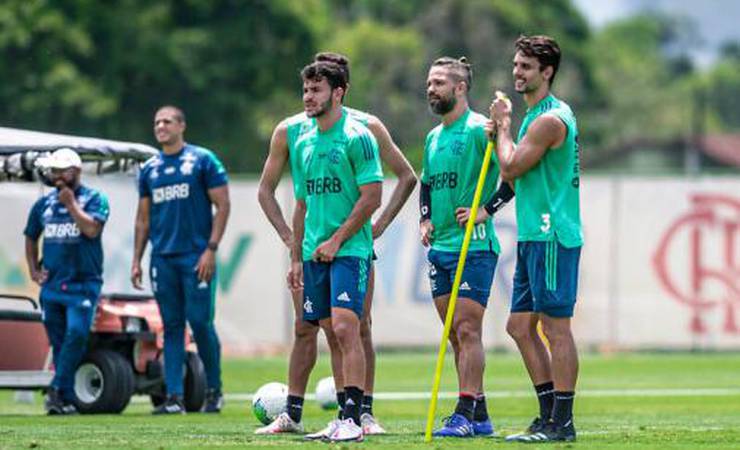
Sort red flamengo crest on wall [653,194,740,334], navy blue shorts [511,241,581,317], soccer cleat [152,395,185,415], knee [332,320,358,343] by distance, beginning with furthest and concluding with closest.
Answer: red flamengo crest on wall [653,194,740,334] < soccer cleat [152,395,185,415] < knee [332,320,358,343] < navy blue shorts [511,241,581,317]

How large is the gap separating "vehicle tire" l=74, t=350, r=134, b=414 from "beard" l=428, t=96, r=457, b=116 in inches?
193

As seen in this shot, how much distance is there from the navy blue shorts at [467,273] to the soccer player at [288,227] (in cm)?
45

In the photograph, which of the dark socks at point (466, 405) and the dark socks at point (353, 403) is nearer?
the dark socks at point (353, 403)

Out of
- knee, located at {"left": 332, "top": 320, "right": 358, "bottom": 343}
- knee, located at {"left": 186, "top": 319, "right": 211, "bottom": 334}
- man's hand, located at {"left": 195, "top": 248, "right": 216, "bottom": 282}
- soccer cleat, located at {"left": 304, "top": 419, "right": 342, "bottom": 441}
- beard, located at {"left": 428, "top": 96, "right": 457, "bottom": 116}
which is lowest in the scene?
soccer cleat, located at {"left": 304, "top": 419, "right": 342, "bottom": 441}

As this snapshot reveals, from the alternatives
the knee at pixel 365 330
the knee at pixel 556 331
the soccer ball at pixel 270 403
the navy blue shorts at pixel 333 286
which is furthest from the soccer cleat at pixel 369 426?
the knee at pixel 556 331

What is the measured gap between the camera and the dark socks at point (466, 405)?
1325 cm

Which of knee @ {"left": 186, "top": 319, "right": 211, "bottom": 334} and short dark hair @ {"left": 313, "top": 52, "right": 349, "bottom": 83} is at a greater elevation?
short dark hair @ {"left": 313, "top": 52, "right": 349, "bottom": 83}

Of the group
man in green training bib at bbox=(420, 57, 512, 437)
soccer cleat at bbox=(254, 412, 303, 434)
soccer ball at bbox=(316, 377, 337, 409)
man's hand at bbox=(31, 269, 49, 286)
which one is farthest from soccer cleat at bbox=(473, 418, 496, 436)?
man's hand at bbox=(31, 269, 49, 286)

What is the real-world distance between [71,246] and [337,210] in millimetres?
4981

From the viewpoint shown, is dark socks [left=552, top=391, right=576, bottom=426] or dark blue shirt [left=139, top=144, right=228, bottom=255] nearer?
dark socks [left=552, top=391, right=576, bottom=426]

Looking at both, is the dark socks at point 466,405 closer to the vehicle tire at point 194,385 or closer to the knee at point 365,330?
the knee at point 365,330

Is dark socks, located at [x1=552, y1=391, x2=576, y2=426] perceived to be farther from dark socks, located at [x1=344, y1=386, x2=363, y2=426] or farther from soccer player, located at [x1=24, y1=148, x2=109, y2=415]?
soccer player, located at [x1=24, y1=148, x2=109, y2=415]

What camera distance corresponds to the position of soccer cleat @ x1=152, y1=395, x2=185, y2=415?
16.9m

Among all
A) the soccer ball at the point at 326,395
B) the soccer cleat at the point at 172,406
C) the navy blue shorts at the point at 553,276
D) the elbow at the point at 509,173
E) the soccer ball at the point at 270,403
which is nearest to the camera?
the navy blue shorts at the point at 553,276
